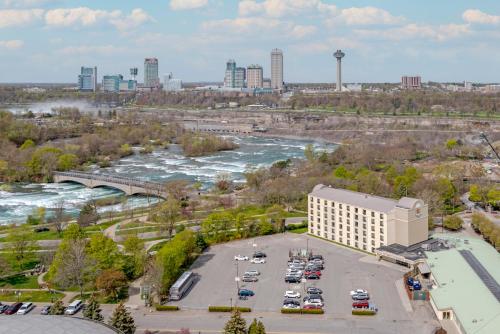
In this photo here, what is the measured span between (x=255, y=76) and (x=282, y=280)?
440 ft

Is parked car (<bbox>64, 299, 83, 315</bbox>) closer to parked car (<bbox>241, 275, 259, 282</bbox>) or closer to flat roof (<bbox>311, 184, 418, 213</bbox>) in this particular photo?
parked car (<bbox>241, 275, 259, 282</bbox>)

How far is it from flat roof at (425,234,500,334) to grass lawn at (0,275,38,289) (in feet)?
38.3

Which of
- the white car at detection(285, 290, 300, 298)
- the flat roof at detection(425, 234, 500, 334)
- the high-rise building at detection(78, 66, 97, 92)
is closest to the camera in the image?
the flat roof at detection(425, 234, 500, 334)

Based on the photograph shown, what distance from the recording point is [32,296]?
16.5 meters

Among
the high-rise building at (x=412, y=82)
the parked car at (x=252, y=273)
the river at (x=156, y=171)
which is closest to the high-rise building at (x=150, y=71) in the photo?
the high-rise building at (x=412, y=82)

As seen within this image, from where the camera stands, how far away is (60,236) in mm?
22891

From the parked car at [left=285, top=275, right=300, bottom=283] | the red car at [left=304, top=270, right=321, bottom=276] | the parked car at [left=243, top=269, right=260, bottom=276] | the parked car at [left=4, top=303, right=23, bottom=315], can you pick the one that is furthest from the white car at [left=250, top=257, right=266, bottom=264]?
the parked car at [left=4, top=303, right=23, bottom=315]

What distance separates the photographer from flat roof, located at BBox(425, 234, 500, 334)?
43.3ft

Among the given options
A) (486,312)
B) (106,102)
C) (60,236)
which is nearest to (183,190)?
(60,236)

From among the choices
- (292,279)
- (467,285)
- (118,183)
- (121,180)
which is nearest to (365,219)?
(292,279)

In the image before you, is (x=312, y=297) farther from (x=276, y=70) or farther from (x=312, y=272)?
(x=276, y=70)

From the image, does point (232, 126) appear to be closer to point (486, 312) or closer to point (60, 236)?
point (60, 236)

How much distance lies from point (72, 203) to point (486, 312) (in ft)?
76.3

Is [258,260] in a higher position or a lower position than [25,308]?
higher
